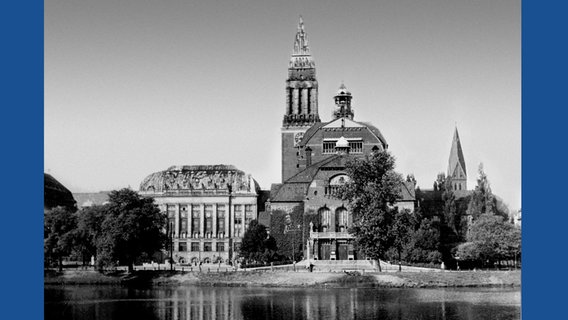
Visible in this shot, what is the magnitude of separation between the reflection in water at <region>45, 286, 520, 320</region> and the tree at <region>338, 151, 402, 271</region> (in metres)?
5.40

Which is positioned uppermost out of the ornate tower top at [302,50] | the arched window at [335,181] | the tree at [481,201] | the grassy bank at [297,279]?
the ornate tower top at [302,50]

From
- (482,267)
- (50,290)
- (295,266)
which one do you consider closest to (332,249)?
(295,266)

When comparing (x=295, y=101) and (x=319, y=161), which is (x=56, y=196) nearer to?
(x=319, y=161)

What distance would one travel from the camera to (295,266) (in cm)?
4103

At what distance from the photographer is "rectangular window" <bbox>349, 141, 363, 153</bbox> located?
176 feet

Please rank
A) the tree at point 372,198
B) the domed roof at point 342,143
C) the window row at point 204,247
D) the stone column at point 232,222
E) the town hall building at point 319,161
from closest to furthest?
the tree at point 372,198 < the town hall building at point 319,161 < the domed roof at point 342,143 < the window row at point 204,247 < the stone column at point 232,222

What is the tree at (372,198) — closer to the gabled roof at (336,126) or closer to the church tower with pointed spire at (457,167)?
the church tower with pointed spire at (457,167)

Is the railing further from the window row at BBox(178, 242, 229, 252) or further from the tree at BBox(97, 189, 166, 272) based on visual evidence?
the window row at BBox(178, 242, 229, 252)

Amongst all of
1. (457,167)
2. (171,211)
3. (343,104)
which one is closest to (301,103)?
(343,104)

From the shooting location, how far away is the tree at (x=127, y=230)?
38094mm

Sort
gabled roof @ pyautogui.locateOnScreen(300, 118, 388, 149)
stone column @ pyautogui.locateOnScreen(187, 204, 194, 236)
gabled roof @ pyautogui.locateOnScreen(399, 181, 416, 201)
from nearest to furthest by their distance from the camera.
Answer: gabled roof @ pyautogui.locateOnScreen(399, 181, 416, 201) < gabled roof @ pyautogui.locateOnScreen(300, 118, 388, 149) < stone column @ pyautogui.locateOnScreen(187, 204, 194, 236)

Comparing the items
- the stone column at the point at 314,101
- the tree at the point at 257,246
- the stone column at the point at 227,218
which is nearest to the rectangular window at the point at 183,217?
the stone column at the point at 227,218

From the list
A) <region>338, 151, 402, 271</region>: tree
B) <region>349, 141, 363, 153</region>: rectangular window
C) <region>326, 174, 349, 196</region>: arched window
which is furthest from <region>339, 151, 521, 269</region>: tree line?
<region>349, 141, 363, 153</region>: rectangular window

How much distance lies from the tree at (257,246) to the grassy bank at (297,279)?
9.29 meters
